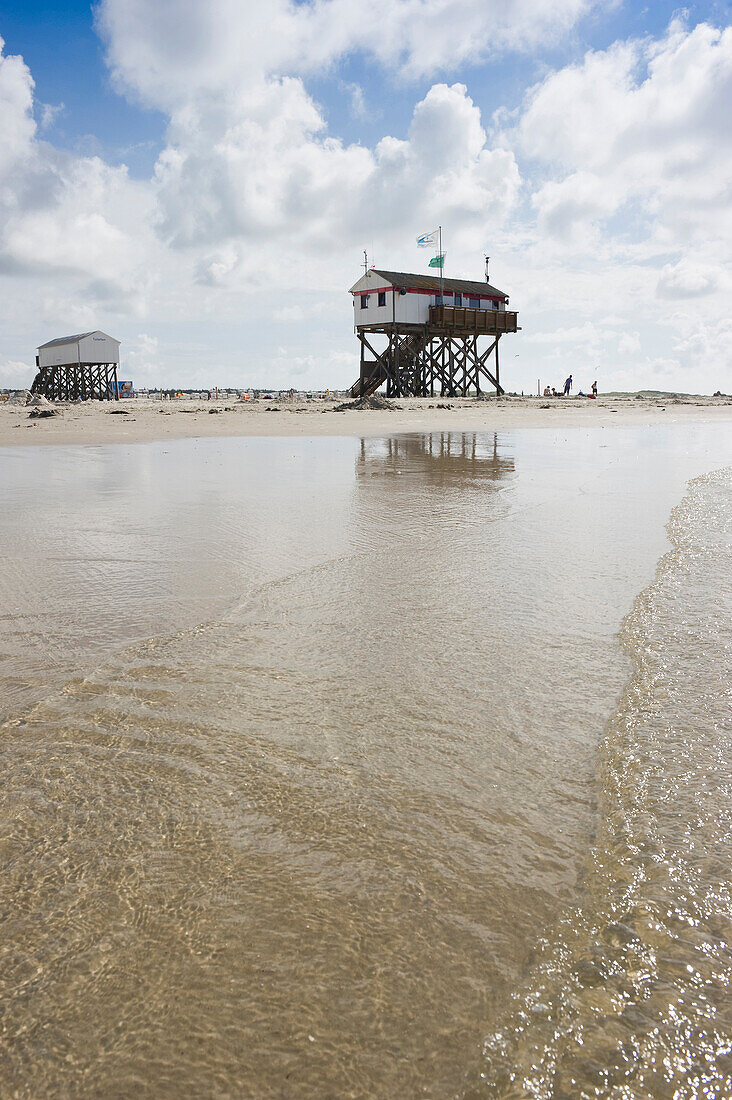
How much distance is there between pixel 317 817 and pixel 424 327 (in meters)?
39.2

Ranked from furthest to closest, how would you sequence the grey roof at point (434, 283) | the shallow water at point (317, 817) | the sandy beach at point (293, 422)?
the grey roof at point (434, 283), the sandy beach at point (293, 422), the shallow water at point (317, 817)

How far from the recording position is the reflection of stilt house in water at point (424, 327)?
38.2 meters

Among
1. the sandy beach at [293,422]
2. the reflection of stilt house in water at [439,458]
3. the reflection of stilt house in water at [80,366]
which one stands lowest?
the reflection of stilt house in water at [439,458]

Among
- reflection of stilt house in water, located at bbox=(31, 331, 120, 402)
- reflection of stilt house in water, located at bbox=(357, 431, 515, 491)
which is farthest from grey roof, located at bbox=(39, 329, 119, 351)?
reflection of stilt house in water, located at bbox=(357, 431, 515, 491)

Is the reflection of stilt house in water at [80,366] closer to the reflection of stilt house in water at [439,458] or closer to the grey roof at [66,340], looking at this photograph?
the grey roof at [66,340]

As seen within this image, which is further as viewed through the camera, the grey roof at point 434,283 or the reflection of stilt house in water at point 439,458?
the grey roof at point 434,283

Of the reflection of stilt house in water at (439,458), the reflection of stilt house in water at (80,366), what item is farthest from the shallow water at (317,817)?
the reflection of stilt house in water at (80,366)

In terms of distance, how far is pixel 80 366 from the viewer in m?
48.9

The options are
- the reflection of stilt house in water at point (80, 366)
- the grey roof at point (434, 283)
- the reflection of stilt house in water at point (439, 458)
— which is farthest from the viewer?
the reflection of stilt house in water at point (80, 366)

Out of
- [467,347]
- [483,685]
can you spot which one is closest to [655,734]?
[483,685]

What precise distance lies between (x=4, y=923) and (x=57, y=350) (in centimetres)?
5533

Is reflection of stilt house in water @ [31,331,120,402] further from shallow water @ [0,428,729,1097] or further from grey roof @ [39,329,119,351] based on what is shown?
shallow water @ [0,428,729,1097]

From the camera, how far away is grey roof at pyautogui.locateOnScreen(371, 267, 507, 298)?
38.0 metres

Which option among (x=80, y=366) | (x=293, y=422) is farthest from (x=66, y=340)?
(x=293, y=422)
